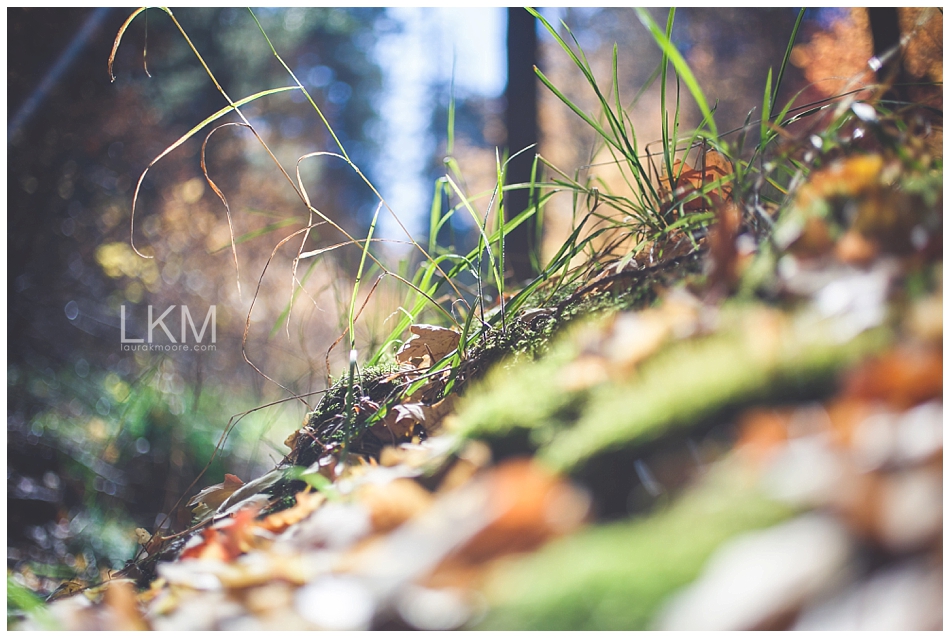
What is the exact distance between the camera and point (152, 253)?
11.2 feet

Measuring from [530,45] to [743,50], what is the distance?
736cm

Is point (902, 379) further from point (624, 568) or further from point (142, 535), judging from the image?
point (142, 535)

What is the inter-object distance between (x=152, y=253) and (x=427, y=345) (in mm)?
3330

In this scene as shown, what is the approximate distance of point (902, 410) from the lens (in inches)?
11.9

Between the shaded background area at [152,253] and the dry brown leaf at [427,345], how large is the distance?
0.49 ft

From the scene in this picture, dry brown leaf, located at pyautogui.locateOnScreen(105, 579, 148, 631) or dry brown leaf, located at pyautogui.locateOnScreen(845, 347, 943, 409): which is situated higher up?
dry brown leaf, located at pyautogui.locateOnScreen(845, 347, 943, 409)

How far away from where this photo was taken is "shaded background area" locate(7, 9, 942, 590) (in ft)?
6.07

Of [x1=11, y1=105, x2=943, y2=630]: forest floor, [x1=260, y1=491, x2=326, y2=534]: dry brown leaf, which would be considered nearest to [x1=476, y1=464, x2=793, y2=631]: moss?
[x1=11, y1=105, x2=943, y2=630]: forest floor

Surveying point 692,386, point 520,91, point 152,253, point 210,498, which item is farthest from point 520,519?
point 152,253

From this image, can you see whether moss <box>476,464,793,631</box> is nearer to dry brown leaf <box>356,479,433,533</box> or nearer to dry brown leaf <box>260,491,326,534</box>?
dry brown leaf <box>356,479,433,533</box>

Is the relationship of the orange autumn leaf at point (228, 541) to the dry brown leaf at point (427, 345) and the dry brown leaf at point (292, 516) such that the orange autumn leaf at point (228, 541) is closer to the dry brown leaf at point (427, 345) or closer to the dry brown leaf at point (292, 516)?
the dry brown leaf at point (292, 516)

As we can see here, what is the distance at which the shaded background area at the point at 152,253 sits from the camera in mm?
1849

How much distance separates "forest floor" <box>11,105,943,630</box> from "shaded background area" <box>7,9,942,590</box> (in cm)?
35

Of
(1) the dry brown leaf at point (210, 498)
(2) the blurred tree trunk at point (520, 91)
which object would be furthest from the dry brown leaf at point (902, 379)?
(2) the blurred tree trunk at point (520, 91)
